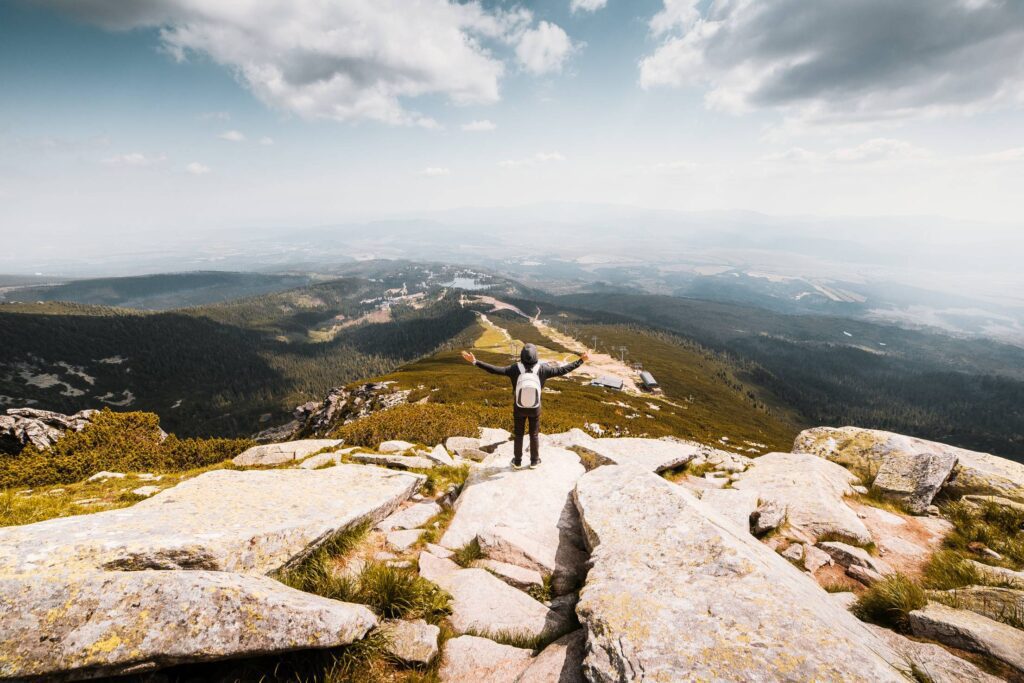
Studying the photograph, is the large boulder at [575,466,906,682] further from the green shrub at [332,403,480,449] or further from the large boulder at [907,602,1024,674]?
the green shrub at [332,403,480,449]

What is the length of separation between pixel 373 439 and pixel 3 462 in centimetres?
1529

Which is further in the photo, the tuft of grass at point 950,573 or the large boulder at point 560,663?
the tuft of grass at point 950,573

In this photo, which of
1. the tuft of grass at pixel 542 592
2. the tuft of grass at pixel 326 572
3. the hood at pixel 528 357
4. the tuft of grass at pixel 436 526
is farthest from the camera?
the hood at pixel 528 357

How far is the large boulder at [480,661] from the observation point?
562cm

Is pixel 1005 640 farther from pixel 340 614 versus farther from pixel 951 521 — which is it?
pixel 340 614

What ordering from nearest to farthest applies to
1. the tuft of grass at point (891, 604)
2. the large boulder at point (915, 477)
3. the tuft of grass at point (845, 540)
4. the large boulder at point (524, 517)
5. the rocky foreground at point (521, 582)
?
the rocky foreground at point (521, 582)
the tuft of grass at point (891, 604)
the large boulder at point (524, 517)
the tuft of grass at point (845, 540)
the large boulder at point (915, 477)

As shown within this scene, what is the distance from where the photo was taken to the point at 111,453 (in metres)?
19.6

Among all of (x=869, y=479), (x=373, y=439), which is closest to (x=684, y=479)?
(x=869, y=479)

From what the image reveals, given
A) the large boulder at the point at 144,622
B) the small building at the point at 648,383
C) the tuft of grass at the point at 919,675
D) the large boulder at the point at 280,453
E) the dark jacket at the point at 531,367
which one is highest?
the dark jacket at the point at 531,367

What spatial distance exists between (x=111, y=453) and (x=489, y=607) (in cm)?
2340

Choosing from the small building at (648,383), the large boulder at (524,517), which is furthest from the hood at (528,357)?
the small building at (648,383)

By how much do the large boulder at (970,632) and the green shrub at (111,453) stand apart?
26376 millimetres

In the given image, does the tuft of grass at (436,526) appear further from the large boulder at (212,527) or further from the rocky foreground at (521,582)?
the large boulder at (212,527)

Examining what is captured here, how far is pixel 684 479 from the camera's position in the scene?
15.0 metres
